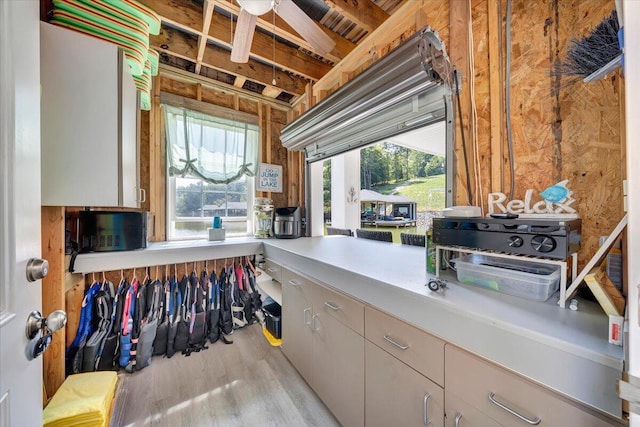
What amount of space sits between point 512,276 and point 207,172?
2.83 m

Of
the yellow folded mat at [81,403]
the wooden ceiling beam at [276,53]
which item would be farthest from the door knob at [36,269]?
the wooden ceiling beam at [276,53]

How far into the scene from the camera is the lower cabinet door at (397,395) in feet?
2.87

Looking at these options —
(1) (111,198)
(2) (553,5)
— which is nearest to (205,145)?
(1) (111,198)

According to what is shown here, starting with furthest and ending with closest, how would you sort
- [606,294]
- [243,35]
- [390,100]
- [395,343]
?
[243,35]
[390,100]
[395,343]
[606,294]

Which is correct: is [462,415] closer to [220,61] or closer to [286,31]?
[286,31]

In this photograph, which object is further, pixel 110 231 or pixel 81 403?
pixel 110 231

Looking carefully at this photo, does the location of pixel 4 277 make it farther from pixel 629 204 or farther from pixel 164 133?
pixel 164 133

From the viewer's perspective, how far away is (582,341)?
1.88 feet

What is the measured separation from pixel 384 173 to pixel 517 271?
387cm

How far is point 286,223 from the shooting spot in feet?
8.73

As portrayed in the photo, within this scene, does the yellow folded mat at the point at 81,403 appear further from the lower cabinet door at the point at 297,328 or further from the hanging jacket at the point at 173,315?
the lower cabinet door at the point at 297,328

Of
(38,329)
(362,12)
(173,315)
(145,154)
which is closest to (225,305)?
(173,315)

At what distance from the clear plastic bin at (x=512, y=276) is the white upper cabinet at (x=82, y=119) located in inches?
74.8

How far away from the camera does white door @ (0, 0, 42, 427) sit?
1.94 feet
